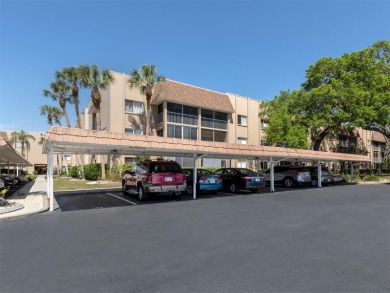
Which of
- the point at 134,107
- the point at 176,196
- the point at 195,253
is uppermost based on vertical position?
the point at 134,107

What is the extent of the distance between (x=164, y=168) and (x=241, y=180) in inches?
218

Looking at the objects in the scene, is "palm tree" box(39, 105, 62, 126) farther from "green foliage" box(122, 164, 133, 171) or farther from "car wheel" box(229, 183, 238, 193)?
"car wheel" box(229, 183, 238, 193)

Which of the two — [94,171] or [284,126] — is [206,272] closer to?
[94,171]

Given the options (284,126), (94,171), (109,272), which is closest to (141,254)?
(109,272)

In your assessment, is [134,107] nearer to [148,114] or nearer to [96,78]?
[148,114]

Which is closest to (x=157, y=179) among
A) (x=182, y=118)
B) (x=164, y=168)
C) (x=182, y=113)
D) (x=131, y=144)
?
(x=164, y=168)

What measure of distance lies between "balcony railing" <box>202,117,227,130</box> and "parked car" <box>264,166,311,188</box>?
1264cm

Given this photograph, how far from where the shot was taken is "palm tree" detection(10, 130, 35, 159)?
58.9 m

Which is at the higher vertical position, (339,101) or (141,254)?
(339,101)

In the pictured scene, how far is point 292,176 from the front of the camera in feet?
69.8

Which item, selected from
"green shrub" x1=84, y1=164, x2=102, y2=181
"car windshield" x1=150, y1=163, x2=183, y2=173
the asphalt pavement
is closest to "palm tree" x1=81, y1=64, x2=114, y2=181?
"green shrub" x1=84, y1=164, x2=102, y2=181

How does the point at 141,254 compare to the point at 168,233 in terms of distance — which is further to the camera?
the point at 168,233

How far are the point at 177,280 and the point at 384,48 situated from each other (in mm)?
38474

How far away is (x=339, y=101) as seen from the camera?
3100 centimetres
